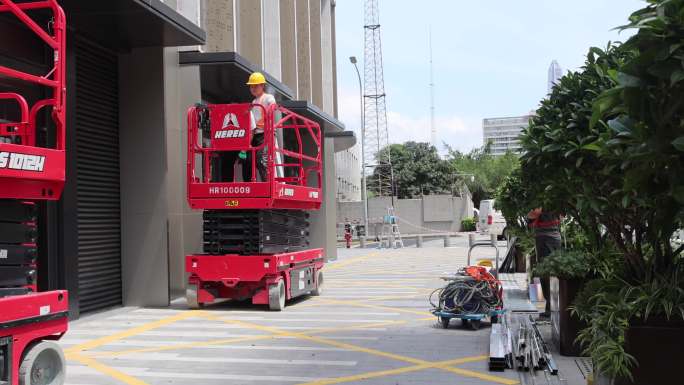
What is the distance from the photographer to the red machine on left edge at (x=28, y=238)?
16.9 ft

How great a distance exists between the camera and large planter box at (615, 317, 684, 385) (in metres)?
4.80

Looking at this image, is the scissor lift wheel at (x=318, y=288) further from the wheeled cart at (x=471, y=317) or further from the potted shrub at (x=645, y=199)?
the potted shrub at (x=645, y=199)

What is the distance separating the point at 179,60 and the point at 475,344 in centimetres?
775

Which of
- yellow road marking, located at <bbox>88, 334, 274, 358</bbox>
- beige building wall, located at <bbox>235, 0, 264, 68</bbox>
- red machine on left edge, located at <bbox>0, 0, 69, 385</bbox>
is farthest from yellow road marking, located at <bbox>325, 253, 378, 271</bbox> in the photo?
red machine on left edge, located at <bbox>0, 0, 69, 385</bbox>

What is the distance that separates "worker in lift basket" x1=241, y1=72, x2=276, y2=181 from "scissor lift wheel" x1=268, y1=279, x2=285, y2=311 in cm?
176

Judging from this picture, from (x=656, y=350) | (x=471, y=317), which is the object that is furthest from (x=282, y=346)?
(x=656, y=350)

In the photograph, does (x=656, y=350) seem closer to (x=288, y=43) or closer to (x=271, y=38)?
(x=271, y=38)

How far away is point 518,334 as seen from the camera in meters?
8.25

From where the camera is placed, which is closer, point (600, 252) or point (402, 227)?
point (600, 252)

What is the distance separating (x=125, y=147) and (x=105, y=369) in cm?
573

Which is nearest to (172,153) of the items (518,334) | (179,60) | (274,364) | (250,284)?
(179,60)

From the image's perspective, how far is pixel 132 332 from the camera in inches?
377

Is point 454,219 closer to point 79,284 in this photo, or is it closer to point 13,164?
A: point 79,284

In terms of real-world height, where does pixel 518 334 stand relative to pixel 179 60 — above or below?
below
